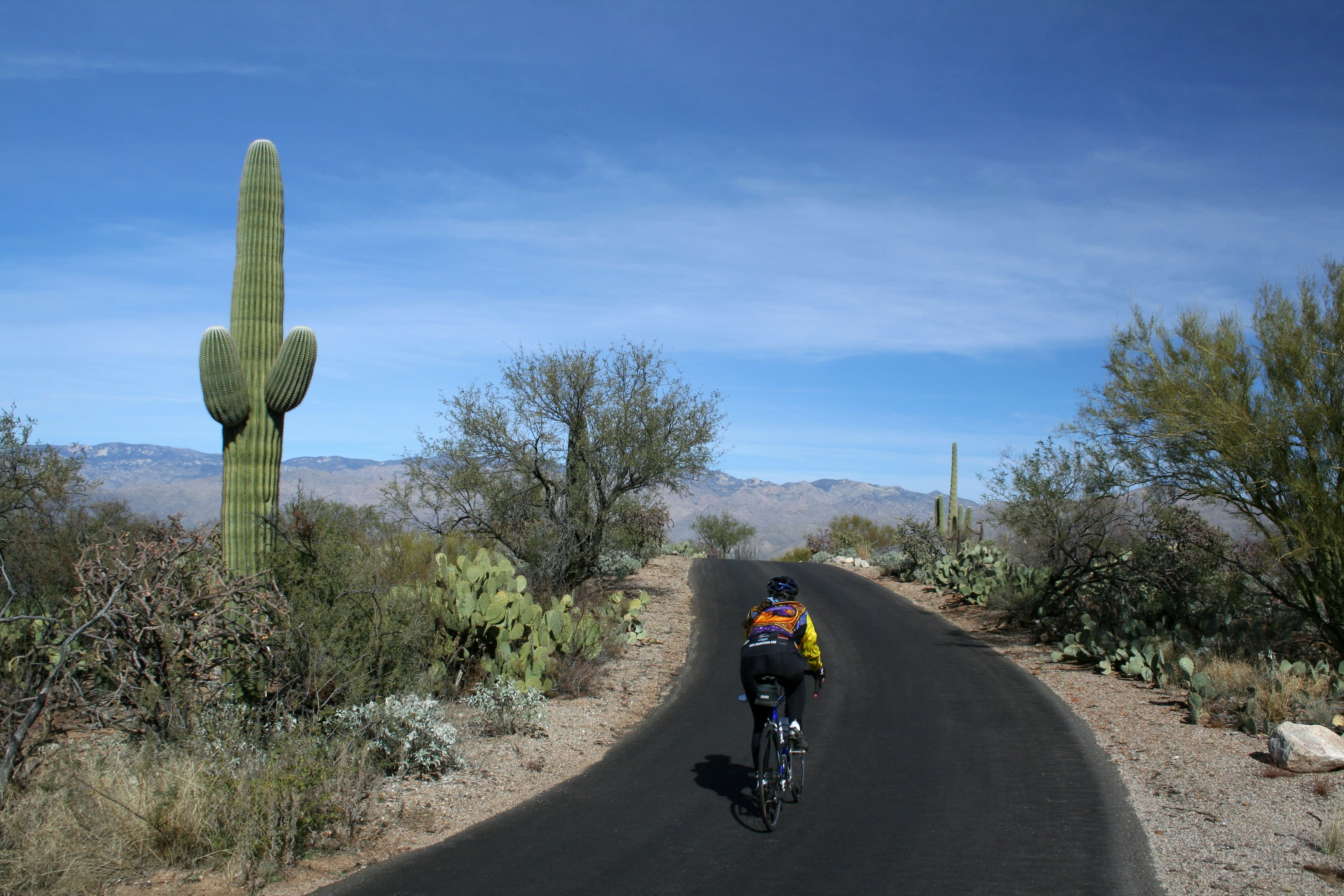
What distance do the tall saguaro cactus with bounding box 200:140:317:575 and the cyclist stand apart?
6.57 metres

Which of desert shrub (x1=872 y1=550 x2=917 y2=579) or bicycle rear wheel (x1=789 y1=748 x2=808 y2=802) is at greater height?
desert shrub (x1=872 y1=550 x2=917 y2=579)

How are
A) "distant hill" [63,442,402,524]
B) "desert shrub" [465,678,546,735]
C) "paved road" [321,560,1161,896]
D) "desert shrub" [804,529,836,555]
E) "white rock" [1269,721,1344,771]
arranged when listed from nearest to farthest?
"paved road" [321,560,1161,896]
"white rock" [1269,721,1344,771]
"desert shrub" [465,678,546,735]
"desert shrub" [804,529,836,555]
"distant hill" [63,442,402,524]

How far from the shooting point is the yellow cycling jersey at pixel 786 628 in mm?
6961

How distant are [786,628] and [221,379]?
8.22 metres

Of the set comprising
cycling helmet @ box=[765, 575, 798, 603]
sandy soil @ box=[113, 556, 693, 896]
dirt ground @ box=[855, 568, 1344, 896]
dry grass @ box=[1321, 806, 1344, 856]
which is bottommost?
sandy soil @ box=[113, 556, 693, 896]

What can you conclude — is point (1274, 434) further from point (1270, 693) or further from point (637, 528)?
point (637, 528)

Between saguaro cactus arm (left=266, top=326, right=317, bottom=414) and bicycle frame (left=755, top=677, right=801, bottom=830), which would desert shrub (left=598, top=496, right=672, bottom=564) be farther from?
bicycle frame (left=755, top=677, right=801, bottom=830)

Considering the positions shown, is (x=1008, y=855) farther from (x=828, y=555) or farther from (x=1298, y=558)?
(x=828, y=555)

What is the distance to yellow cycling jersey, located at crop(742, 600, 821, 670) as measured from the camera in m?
6.96

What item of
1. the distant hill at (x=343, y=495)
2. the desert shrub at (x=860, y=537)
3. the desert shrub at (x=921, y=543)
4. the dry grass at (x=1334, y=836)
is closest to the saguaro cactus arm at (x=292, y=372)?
the dry grass at (x=1334, y=836)

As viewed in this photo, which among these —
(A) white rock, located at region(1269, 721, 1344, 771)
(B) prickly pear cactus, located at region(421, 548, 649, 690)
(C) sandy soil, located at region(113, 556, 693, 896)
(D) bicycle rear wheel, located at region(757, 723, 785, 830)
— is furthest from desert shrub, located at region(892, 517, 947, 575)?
(D) bicycle rear wheel, located at region(757, 723, 785, 830)

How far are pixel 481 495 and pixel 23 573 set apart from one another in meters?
7.78

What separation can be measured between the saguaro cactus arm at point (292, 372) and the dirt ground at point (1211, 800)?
10.7 meters

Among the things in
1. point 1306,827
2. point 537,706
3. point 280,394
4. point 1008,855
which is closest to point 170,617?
point 537,706
